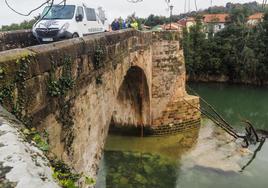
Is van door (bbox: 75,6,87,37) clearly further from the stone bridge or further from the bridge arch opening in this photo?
the bridge arch opening

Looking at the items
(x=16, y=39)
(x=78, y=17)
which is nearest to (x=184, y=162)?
(x=78, y=17)

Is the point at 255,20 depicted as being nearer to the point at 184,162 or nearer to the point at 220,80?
the point at 220,80

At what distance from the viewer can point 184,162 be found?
13.1 meters

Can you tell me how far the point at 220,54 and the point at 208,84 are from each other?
3005 millimetres

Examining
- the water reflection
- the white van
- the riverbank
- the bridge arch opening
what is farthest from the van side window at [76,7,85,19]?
the riverbank

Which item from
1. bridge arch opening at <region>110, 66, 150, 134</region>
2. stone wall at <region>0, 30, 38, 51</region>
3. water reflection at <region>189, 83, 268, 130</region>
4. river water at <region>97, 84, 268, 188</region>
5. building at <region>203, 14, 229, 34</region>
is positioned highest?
stone wall at <region>0, 30, 38, 51</region>

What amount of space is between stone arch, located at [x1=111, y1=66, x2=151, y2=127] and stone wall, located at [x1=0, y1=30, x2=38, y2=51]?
5761 mm

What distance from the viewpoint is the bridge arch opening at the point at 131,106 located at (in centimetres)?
1580

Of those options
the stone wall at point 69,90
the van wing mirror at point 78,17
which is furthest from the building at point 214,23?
the stone wall at point 69,90

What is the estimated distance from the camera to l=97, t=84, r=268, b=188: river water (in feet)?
38.7

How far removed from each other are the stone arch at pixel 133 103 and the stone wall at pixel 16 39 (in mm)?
5761

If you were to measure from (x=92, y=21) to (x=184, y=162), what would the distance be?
20.2 feet

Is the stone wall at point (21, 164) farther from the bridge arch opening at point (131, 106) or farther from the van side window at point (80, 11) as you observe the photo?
the bridge arch opening at point (131, 106)

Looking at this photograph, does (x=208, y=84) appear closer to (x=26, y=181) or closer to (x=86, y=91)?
(x=86, y=91)
